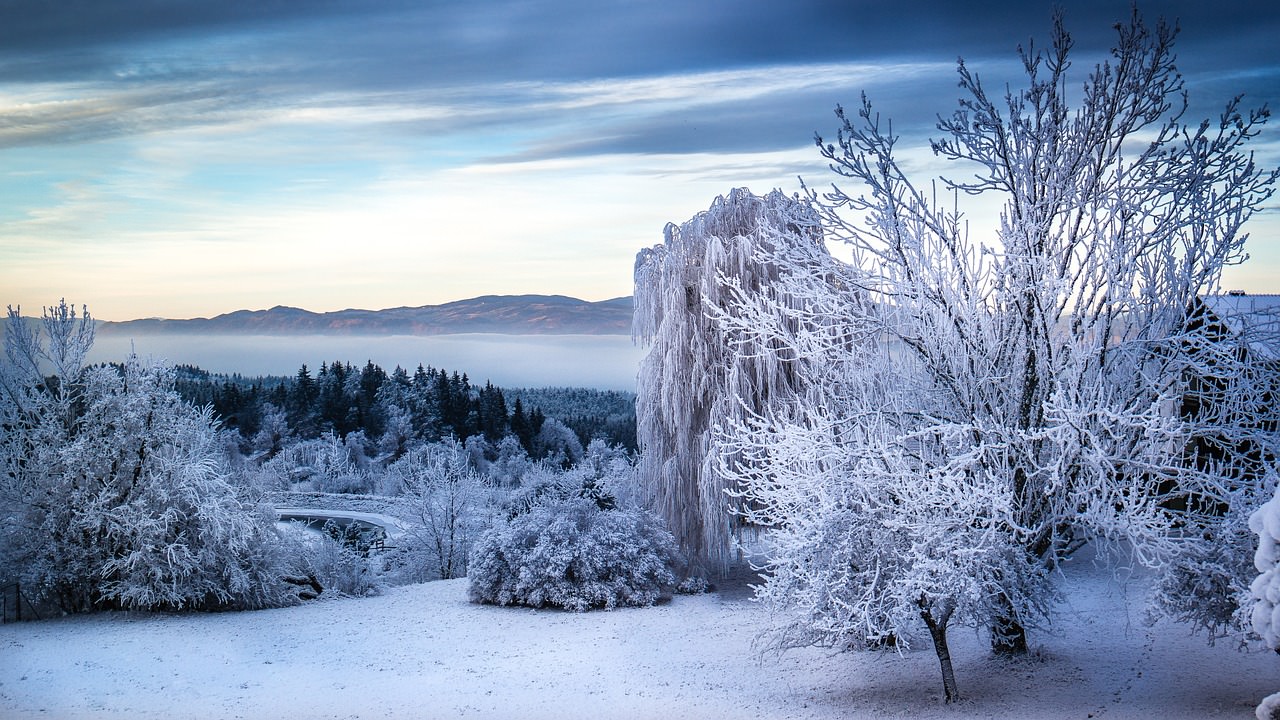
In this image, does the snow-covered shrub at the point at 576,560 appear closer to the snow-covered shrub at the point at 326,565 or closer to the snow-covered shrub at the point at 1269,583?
the snow-covered shrub at the point at 326,565

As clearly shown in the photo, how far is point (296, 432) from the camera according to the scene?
29219mm

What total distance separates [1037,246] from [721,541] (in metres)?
5.91

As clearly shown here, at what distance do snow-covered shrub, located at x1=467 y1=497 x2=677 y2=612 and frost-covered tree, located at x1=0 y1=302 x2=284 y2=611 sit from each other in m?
2.76

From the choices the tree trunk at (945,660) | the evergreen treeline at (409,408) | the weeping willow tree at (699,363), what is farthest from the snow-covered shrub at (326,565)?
the evergreen treeline at (409,408)

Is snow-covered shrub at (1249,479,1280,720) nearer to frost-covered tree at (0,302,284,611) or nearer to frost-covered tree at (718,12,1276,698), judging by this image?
frost-covered tree at (718,12,1276,698)

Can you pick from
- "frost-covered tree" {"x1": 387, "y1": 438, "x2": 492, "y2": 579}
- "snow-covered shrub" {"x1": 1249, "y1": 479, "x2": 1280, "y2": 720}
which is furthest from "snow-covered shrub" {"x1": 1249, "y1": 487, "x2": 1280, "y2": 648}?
"frost-covered tree" {"x1": 387, "y1": 438, "x2": 492, "y2": 579}

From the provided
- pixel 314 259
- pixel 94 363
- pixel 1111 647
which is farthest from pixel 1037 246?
pixel 94 363

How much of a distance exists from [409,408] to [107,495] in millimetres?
21208

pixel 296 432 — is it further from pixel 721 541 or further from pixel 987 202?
pixel 987 202

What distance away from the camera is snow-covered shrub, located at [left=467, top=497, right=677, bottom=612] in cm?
1121

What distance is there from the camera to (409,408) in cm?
3177

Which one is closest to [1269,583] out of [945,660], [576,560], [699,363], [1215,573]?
[1215,573]

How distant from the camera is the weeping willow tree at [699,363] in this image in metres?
11.4

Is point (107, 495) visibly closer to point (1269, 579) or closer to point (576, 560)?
point (576, 560)
